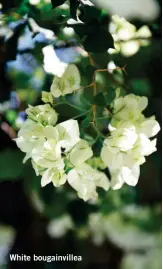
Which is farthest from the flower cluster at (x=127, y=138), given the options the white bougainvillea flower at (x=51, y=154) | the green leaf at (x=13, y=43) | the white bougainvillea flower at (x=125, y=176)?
the green leaf at (x=13, y=43)

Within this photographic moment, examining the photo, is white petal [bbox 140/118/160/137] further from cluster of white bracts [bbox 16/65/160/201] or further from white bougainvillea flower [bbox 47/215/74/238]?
white bougainvillea flower [bbox 47/215/74/238]

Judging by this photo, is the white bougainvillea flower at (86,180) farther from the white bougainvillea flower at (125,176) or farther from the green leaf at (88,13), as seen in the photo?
the green leaf at (88,13)

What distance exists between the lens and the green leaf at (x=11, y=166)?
0.85 meters

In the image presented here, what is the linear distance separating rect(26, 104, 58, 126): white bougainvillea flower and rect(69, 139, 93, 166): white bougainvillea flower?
0.22 ft

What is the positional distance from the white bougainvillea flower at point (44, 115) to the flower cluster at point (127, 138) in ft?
0.38

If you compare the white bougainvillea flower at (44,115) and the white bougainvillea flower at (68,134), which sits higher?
the white bougainvillea flower at (44,115)

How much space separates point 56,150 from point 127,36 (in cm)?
36

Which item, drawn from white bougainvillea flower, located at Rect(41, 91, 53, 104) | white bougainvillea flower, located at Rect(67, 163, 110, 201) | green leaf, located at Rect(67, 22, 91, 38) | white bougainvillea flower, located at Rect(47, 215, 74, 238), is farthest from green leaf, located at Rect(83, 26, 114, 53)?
white bougainvillea flower, located at Rect(47, 215, 74, 238)

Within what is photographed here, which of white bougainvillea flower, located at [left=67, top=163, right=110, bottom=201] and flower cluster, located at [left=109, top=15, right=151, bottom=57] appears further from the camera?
flower cluster, located at [left=109, top=15, right=151, bottom=57]

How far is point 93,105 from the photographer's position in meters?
0.81

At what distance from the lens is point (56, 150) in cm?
72

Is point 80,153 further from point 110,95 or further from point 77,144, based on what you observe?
point 110,95

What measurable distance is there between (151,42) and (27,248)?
0.56 metres

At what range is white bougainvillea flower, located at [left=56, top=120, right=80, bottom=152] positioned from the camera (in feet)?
2.44
